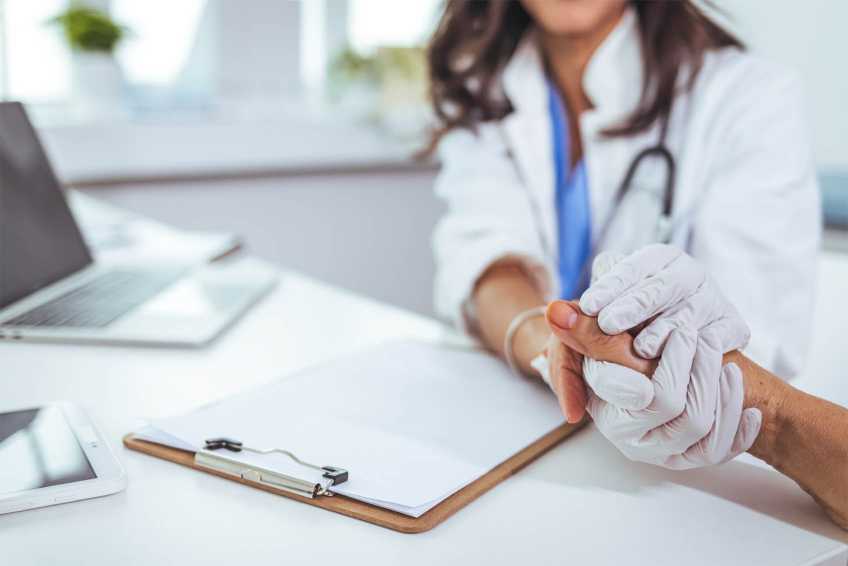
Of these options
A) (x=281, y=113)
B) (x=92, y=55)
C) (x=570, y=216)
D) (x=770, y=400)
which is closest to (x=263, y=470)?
(x=770, y=400)

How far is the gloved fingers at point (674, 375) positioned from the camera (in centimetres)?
46

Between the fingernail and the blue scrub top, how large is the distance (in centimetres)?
58

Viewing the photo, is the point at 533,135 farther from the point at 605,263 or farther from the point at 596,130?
the point at 605,263

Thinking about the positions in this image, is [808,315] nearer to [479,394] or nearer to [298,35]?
[479,394]

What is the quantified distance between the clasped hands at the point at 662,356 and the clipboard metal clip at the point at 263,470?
16 cm

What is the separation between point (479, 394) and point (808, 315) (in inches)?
19.5

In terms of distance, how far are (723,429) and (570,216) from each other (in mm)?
617

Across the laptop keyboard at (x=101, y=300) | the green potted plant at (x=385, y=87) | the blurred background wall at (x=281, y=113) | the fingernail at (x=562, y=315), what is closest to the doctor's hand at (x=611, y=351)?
the fingernail at (x=562, y=315)

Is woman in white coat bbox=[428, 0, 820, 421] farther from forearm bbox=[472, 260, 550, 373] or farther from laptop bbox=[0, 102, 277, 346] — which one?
laptop bbox=[0, 102, 277, 346]

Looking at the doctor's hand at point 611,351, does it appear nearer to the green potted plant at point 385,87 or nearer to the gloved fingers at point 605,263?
the gloved fingers at point 605,263

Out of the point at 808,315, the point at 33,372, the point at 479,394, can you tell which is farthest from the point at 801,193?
the point at 33,372

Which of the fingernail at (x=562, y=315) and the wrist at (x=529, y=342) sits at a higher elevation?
the fingernail at (x=562, y=315)

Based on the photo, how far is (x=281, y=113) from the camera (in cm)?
245

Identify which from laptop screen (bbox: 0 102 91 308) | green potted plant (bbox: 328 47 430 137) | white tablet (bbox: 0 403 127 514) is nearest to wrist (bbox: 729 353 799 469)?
white tablet (bbox: 0 403 127 514)
